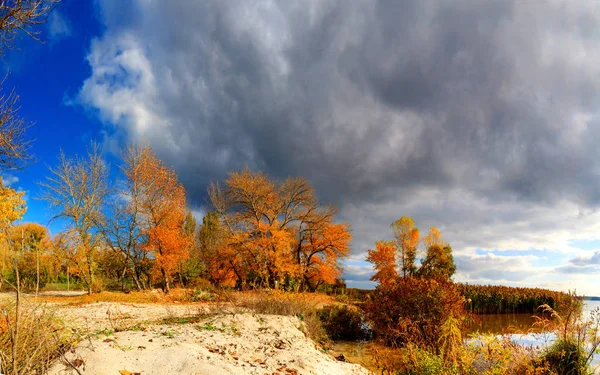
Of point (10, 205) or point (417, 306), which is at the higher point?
point (10, 205)

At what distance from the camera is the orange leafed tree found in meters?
25.8

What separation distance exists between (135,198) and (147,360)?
22417mm

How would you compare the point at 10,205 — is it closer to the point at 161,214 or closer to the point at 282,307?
the point at 161,214

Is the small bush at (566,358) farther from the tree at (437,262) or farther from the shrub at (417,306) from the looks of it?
the tree at (437,262)

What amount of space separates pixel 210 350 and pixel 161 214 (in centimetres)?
2143

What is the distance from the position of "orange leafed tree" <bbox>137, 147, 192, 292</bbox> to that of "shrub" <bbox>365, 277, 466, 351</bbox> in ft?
56.4

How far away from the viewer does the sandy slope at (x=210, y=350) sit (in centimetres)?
567

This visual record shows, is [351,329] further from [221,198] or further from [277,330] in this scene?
[221,198]

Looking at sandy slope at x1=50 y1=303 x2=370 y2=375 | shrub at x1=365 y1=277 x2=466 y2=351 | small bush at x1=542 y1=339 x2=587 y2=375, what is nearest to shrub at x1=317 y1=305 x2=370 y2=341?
shrub at x1=365 y1=277 x2=466 y2=351

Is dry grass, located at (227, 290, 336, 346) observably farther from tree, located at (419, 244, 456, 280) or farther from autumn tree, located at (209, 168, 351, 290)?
tree, located at (419, 244, 456, 280)

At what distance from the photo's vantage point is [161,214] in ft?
87.9

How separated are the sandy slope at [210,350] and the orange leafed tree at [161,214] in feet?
56.0

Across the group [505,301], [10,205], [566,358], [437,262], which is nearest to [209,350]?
[566,358]

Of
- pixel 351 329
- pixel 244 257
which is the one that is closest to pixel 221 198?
pixel 244 257
